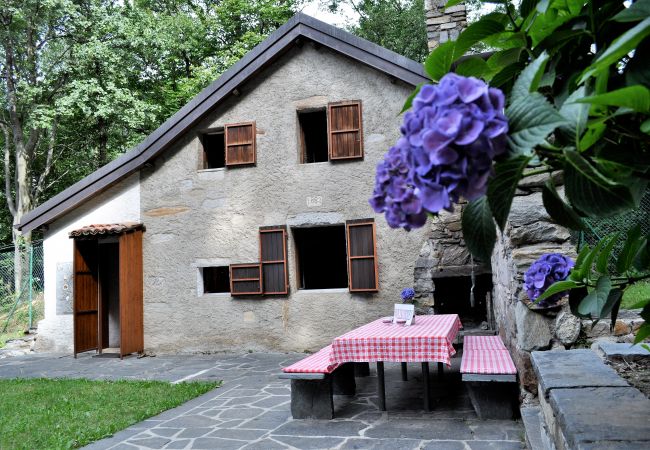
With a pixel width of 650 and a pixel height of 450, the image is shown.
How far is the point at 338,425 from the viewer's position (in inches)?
172

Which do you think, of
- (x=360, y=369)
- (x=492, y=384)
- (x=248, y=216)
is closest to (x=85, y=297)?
(x=248, y=216)

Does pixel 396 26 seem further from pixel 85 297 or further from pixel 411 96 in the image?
pixel 411 96

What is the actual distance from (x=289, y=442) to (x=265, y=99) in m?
6.49

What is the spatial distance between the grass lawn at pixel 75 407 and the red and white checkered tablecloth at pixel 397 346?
209 cm

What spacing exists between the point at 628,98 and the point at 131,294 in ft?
30.3

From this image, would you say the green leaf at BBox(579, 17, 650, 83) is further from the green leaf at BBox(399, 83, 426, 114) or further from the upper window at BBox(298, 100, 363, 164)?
the upper window at BBox(298, 100, 363, 164)

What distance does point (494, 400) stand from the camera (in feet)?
13.8

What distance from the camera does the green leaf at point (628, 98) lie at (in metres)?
0.68

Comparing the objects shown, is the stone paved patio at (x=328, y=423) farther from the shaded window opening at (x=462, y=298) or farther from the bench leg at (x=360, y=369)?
the shaded window opening at (x=462, y=298)

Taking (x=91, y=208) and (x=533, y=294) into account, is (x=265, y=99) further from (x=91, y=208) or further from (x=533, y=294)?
(x=533, y=294)

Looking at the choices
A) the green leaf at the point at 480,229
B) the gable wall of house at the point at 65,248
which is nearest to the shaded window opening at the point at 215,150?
the gable wall of house at the point at 65,248

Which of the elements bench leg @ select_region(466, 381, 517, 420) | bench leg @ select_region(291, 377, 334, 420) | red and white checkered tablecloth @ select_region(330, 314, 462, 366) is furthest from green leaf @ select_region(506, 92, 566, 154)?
bench leg @ select_region(291, 377, 334, 420)

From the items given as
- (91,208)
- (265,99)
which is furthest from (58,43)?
(265,99)

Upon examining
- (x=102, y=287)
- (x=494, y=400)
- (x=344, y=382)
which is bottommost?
(x=344, y=382)
